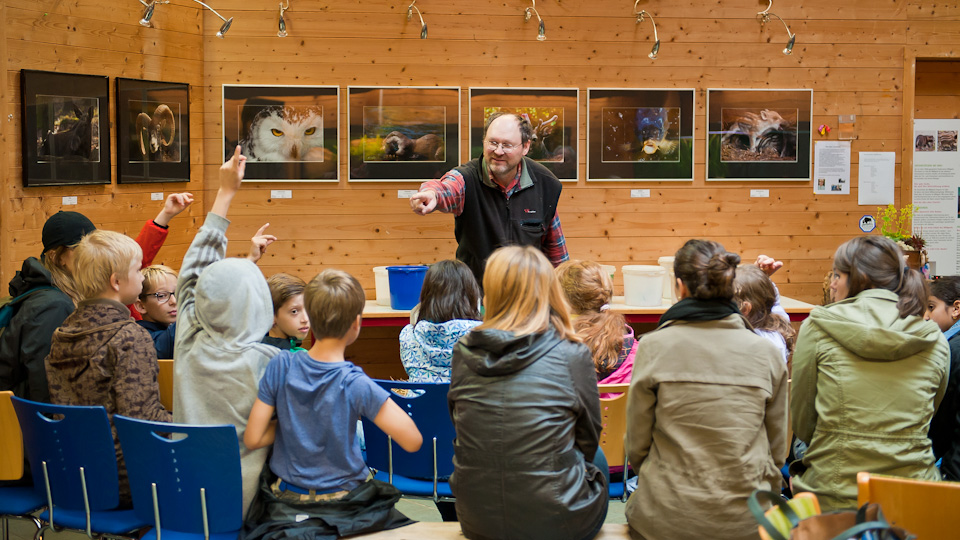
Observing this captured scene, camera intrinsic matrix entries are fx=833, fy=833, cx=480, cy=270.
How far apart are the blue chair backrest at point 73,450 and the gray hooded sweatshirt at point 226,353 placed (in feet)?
0.79

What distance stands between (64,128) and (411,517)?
3033mm

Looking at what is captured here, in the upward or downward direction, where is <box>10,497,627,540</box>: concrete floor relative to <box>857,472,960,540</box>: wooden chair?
downward

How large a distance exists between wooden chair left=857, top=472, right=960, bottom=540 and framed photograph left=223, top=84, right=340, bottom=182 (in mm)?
4717

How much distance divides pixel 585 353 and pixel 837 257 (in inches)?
40.6

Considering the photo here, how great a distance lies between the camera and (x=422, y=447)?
283cm

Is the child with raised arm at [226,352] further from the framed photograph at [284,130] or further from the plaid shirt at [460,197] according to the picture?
the framed photograph at [284,130]

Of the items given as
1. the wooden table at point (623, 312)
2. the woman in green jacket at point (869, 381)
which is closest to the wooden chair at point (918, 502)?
the woman in green jacket at point (869, 381)

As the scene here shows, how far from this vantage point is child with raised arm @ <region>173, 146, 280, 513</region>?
8.05 feet

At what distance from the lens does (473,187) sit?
4.18 meters

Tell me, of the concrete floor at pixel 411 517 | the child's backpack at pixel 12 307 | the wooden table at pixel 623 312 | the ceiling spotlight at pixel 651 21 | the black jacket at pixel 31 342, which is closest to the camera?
the black jacket at pixel 31 342

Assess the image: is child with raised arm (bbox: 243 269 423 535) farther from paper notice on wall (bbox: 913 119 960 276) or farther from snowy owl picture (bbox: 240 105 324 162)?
paper notice on wall (bbox: 913 119 960 276)

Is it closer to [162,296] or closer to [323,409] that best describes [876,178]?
[162,296]

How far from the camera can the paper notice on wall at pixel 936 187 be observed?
6.70 meters

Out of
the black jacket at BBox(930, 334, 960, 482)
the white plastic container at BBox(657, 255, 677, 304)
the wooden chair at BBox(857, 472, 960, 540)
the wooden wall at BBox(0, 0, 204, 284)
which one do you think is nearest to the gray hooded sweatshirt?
the wooden chair at BBox(857, 472, 960, 540)
